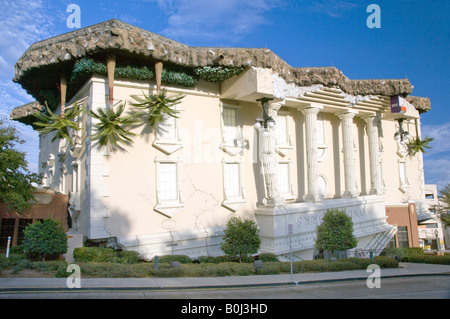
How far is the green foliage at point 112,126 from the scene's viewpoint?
53.2ft

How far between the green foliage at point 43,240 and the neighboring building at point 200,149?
1487mm

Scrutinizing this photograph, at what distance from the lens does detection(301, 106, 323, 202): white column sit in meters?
23.5

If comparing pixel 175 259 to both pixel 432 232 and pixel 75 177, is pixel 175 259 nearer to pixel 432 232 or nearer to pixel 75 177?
pixel 75 177

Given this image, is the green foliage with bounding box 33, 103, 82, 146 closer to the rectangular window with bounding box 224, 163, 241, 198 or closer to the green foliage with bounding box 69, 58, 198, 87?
the green foliage with bounding box 69, 58, 198, 87

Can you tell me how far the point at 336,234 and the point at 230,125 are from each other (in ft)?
27.4

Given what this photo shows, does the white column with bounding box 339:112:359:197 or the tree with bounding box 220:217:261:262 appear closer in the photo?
the tree with bounding box 220:217:261:262

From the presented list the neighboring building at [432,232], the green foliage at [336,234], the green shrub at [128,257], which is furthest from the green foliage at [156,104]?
the neighboring building at [432,232]

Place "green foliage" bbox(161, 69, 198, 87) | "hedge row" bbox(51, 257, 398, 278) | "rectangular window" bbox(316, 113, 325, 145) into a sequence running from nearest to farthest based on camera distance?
"hedge row" bbox(51, 257, 398, 278) → "green foliage" bbox(161, 69, 198, 87) → "rectangular window" bbox(316, 113, 325, 145)

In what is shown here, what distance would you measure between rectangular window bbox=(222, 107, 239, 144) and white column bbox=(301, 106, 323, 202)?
17.3 ft

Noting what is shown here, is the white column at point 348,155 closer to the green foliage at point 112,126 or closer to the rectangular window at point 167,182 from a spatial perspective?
the rectangular window at point 167,182

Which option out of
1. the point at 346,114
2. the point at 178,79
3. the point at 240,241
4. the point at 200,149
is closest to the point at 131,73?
the point at 178,79

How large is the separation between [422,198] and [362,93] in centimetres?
1516

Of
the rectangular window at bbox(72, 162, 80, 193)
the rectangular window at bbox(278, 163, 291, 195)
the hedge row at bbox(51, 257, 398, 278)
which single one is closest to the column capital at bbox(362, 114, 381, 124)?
the rectangular window at bbox(278, 163, 291, 195)

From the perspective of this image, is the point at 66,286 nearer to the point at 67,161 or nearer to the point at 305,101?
the point at 67,161
